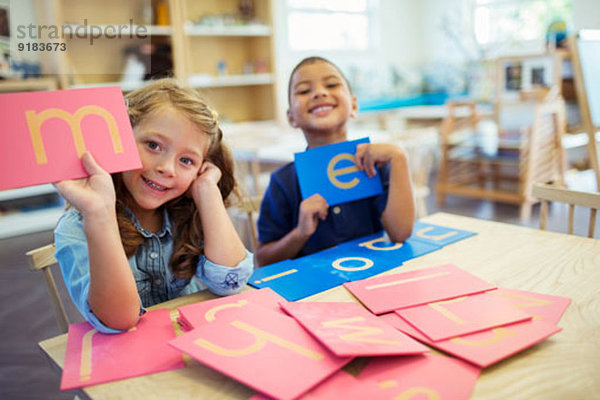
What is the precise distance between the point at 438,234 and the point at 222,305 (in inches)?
27.5

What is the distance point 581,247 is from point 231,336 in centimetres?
92

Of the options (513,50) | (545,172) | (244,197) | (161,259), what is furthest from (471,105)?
(161,259)

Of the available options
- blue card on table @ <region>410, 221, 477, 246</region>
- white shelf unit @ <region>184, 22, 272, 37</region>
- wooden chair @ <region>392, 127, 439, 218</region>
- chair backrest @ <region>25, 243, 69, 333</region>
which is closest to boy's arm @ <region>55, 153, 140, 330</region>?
chair backrest @ <region>25, 243, 69, 333</region>

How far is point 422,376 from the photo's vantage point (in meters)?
0.67

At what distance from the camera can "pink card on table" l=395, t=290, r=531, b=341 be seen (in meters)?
0.78

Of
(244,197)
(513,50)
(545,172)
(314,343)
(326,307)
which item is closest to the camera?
(314,343)

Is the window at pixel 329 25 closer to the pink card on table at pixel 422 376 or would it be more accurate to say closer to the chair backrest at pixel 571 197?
the chair backrest at pixel 571 197

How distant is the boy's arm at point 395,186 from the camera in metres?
1.33

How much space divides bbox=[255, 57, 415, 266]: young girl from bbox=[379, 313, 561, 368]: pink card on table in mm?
581

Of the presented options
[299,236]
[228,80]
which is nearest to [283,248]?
[299,236]

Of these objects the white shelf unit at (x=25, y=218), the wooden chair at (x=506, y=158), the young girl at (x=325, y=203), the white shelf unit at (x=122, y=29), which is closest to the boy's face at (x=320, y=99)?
the young girl at (x=325, y=203)

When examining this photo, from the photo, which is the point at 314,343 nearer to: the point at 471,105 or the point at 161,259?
the point at 161,259

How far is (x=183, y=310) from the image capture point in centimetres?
90

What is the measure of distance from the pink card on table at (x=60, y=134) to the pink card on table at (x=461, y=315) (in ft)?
1.90
